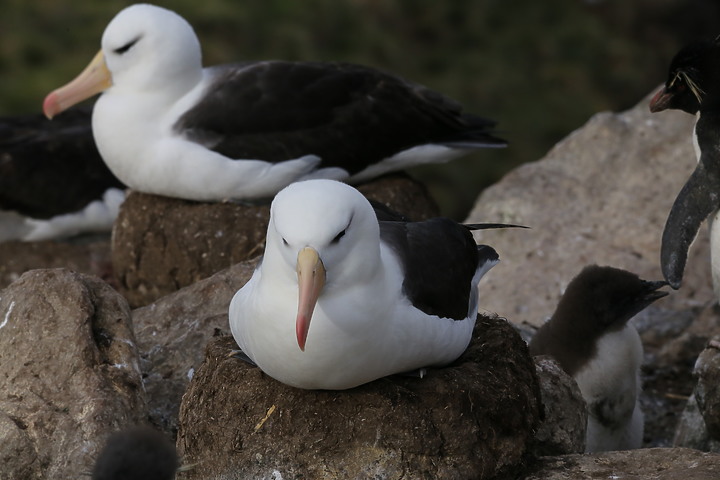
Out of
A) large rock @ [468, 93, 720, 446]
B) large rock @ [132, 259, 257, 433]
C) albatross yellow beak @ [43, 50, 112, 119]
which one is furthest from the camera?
albatross yellow beak @ [43, 50, 112, 119]

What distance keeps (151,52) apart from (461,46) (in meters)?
8.82

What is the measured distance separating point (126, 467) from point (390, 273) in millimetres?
1474

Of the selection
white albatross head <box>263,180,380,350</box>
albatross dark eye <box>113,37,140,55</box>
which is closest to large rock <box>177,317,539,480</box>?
white albatross head <box>263,180,380,350</box>

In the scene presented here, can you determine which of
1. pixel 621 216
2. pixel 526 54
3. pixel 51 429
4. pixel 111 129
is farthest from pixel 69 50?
pixel 51 429

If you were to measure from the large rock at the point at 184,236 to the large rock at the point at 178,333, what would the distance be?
93 cm

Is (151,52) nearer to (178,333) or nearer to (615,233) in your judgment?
(178,333)

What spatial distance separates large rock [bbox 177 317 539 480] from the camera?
5.43 metres

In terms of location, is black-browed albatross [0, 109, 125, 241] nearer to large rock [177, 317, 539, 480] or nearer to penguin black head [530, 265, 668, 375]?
penguin black head [530, 265, 668, 375]

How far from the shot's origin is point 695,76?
7.22m

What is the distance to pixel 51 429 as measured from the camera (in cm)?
582

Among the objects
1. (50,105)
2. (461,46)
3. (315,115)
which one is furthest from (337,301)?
(461,46)

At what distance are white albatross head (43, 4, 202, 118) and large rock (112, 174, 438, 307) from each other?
75 cm

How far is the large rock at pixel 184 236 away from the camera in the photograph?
27.3ft

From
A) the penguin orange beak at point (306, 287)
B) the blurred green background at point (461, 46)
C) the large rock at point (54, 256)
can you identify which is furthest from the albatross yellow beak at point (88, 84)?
the blurred green background at point (461, 46)
